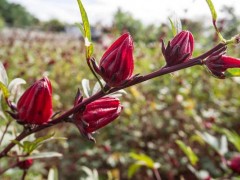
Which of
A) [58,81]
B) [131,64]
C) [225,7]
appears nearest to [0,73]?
[131,64]

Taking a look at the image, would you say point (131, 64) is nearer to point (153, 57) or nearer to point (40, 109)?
point (40, 109)

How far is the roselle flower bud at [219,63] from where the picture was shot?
2.03 ft

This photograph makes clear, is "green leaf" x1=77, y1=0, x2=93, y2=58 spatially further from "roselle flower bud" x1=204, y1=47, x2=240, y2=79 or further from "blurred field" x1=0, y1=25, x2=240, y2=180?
"blurred field" x1=0, y1=25, x2=240, y2=180

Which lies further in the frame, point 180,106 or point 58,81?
point 58,81

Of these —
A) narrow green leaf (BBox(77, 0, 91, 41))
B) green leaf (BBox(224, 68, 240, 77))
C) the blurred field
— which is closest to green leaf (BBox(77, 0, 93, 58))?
narrow green leaf (BBox(77, 0, 91, 41))

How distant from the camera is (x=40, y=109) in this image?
65 cm

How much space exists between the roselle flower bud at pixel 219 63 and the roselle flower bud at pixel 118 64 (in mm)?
120

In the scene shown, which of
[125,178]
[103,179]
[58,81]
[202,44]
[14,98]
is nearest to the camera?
[14,98]

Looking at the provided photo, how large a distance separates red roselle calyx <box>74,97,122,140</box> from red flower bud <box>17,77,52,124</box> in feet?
0.16

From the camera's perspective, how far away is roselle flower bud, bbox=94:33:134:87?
1.99ft

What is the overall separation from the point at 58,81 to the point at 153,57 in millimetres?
1049

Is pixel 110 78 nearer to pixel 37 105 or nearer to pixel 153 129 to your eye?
pixel 37 105

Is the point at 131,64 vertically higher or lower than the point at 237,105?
higher

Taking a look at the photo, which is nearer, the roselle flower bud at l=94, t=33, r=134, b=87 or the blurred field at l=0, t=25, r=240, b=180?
the roselle flower bud at l=94, t=33, r=134, b=87
